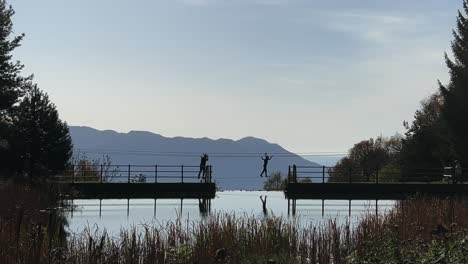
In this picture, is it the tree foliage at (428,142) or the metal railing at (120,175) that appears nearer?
the metal railing at (120,175)

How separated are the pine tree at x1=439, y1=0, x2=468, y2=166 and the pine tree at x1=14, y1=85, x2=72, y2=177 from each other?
2251 cm

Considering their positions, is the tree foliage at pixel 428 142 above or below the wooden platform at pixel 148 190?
above

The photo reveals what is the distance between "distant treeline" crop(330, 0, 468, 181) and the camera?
1513 inches

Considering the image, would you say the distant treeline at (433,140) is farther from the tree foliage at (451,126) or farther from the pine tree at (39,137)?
the pine tree at (39,137)

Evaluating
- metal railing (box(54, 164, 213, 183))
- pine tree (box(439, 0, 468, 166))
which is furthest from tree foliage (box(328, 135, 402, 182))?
metal railing (box(54, 164, 213, 183))

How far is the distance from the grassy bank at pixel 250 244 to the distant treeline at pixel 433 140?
22.5m

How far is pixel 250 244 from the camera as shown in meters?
10.7

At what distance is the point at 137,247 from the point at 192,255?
34.0 inches

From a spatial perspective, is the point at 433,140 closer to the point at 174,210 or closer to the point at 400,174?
the point at 400,174

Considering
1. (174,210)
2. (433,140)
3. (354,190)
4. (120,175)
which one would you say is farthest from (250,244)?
(433,140)

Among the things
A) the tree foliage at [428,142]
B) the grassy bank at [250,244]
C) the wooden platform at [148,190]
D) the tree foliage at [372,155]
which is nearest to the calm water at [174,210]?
the wooden platform at [148,190]

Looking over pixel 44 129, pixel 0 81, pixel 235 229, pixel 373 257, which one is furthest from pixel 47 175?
pixel 373 257

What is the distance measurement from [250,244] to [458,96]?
103 ft

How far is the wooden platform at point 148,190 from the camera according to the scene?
30984mm
